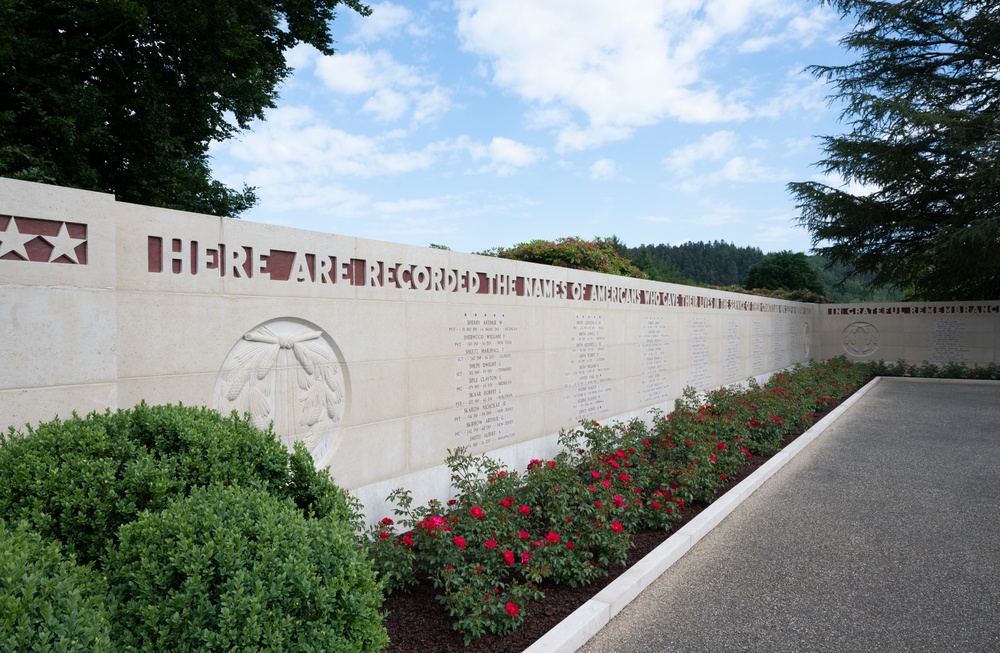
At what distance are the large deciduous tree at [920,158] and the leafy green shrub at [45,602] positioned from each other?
64.0 ft

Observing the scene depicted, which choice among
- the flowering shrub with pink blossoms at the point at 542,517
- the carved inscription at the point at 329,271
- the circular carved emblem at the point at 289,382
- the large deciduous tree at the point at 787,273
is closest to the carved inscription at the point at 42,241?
the carved inscription at the point at 329,271

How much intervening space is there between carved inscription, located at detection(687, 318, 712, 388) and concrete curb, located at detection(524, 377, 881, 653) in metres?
Answer: 4.57

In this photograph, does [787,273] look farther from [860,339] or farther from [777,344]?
[777,344]

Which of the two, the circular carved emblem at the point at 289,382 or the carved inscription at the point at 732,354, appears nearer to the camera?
the circular carved emblem at the point at 289,382

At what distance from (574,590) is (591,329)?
4423 millimetres

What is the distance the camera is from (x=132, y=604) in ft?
6.49

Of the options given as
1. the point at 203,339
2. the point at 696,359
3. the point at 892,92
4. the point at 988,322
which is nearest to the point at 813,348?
the point at 988,322

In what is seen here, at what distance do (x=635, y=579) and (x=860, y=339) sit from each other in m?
19.5

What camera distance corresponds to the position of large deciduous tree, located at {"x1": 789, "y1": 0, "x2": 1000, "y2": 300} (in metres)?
17.1

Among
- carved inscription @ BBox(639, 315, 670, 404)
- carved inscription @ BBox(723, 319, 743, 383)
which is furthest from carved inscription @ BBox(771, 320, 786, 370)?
carved inscription @ BBox(639, 315, 670, 404)

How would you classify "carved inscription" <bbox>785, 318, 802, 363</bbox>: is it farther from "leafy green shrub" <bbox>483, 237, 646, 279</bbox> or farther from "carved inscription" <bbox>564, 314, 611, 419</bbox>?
"carved inscription" <bbox>564, 314, 611, 419</bbox>

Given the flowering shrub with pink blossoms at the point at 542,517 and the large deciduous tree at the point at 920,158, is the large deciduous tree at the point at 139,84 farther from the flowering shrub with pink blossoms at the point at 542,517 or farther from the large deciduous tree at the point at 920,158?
the large deciduous tree at the point at 920,158

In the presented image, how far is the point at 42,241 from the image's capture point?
304 centimetres

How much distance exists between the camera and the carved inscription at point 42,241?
115 inches
